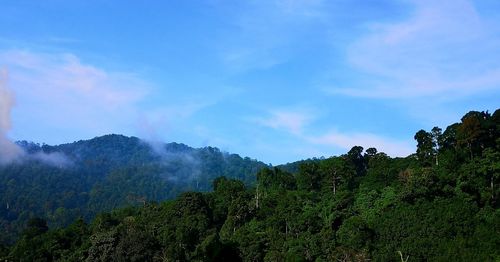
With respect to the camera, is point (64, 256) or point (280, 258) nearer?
point (280, 258)

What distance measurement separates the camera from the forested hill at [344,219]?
4934 centimetres

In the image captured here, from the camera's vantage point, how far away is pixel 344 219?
191ft

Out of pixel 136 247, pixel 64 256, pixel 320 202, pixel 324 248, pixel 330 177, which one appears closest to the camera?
pixel 136 247

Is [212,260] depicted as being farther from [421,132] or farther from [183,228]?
[421,132]

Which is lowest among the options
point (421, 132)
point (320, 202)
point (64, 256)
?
point (64, 256)

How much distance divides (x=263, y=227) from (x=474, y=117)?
79.9ft

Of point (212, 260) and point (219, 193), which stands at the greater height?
point (219, 193)

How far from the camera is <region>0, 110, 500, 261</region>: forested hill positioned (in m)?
49.3

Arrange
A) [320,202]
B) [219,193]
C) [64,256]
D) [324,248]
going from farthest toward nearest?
[219,193] → [320,202] → [64,256] → [324,248]

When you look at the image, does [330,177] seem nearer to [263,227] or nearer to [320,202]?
[320,202]

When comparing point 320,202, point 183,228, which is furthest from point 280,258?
point 320,202

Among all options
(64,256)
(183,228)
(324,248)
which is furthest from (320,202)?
(64,256)

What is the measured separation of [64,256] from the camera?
59.5 m

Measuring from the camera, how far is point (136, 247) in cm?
4891
